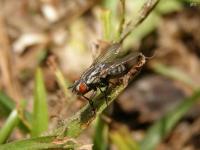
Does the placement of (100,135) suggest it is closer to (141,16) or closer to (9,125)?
(9,125)

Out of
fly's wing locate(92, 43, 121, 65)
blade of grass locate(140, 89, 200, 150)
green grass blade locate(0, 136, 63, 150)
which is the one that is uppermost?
fly's wing locate(92, 43, 121, 65)

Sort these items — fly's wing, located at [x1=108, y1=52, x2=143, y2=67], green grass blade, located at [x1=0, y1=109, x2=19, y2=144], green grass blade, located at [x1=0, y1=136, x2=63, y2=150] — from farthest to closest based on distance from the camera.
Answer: green grass blade, located at [x1=0, y1=109, x2=19, y2=144]
fly's wing, located at [x1=108, y1=52, x2=143, y2=67]
green grass blade, located at [x1=0, y1=136, x2=63, y2=150]

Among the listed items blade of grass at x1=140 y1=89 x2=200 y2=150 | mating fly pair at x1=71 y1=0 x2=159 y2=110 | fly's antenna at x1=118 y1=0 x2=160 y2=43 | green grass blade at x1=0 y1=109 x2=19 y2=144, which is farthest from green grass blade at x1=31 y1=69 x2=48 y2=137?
blade of grass at x1=140 y1=89 x2=200 y2=150

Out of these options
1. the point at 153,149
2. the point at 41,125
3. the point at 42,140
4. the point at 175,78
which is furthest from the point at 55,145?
the point at 175,78

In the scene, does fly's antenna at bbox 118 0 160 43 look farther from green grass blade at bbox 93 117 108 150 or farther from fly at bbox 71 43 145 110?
green grass blade at bbox 93 117 108 150

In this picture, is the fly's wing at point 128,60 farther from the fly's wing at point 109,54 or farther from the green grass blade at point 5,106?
the green grass blade at point 5,106

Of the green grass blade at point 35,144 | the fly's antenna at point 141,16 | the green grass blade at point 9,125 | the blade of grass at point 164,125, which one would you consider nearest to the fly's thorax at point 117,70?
the fly's antenna at point 141,16

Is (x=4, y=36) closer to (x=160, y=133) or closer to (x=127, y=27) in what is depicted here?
(x=160, y=133)

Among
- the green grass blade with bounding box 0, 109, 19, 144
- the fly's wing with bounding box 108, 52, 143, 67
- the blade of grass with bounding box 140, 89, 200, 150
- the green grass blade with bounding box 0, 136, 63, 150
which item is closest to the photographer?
Result: the green grass blade with bounding box 0, 136, 63, 150
